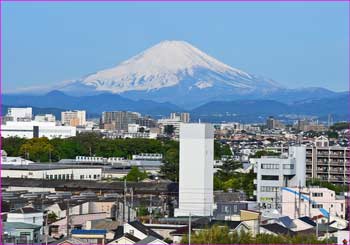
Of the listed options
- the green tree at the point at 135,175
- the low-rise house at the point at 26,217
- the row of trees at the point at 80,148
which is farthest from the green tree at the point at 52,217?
the row of trees at the point at 80,148

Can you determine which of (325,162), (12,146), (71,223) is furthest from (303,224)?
(12,146)

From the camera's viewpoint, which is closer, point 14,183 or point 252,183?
point 252,183

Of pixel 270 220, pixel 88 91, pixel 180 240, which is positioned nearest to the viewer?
pixel 180 240

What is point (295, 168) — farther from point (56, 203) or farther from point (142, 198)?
point (56, 203)

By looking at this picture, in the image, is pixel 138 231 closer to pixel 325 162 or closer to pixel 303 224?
pixel 303 224

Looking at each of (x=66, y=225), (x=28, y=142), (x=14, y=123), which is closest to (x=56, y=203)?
(x=66, y=225)

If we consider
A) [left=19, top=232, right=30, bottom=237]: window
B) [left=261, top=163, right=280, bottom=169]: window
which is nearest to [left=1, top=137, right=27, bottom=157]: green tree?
[left=261, top=163, right=280, bottom=169]: window

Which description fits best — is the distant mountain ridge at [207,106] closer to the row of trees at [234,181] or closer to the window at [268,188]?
the row of trees at [234,181]

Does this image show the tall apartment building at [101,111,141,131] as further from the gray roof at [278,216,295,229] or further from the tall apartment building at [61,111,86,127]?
the gray roof at [278,216,295,229]
